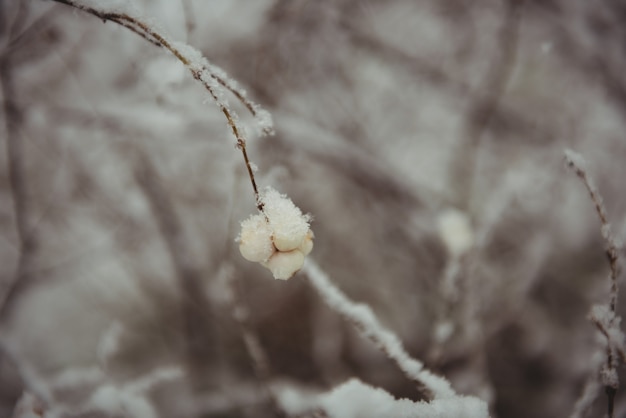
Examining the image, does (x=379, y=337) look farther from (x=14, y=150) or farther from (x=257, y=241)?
(x=14, y=150)

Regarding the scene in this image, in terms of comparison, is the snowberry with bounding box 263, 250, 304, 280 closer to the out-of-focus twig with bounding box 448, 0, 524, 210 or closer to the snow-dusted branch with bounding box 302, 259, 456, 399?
the snow-dusted branch with bounding box 302, 259, 456, 399

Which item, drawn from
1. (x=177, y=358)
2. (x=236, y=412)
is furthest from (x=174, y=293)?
(x=236, y=412)

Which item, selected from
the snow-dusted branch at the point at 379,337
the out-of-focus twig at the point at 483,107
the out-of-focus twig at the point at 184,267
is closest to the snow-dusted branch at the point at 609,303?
the snow-dusted branch at the point at 379,337

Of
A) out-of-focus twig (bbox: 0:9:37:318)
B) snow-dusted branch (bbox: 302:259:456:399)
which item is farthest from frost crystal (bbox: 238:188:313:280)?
out-of-focus twig (bbox: 0:9:37:318)

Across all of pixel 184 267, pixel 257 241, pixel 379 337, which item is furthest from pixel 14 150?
pixel 379 337

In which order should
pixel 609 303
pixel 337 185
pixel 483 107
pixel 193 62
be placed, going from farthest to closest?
pixel 337 185 < pixel 483 107 < pixel 609 303 < pixel 193 62

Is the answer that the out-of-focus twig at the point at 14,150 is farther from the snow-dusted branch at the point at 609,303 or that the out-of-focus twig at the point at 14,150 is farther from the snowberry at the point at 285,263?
the snow-dusted branch at the point at 609,303
